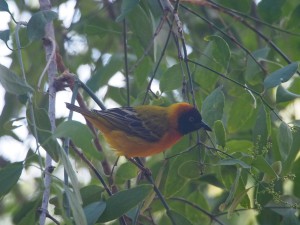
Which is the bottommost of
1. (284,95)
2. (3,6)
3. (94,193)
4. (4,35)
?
(94,193)

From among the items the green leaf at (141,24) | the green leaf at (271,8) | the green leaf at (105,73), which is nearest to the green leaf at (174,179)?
the green leaf at (105,73)

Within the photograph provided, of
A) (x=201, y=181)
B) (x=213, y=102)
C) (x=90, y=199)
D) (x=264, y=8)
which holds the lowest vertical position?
(x=201, y=181)

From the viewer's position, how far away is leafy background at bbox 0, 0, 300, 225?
293 centimetres

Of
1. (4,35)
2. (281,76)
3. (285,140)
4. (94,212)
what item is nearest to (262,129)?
(285,140)

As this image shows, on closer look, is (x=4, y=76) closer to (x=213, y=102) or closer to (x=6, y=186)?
(x=6, y=186)

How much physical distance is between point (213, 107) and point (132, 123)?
4.88 feet

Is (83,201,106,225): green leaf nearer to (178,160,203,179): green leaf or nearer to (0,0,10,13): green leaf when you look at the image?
(178,160,203,179): green leaf

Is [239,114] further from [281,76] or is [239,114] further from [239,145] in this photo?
[281,76]

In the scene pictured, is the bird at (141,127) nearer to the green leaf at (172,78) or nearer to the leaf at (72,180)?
the green leaf at (172,78)

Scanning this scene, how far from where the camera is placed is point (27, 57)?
4762 mm

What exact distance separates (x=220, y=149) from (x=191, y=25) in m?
2.54

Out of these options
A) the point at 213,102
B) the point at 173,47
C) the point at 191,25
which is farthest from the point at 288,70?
the point at 191,25

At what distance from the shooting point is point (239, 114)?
3.90m

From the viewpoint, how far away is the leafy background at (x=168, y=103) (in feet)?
9.61
